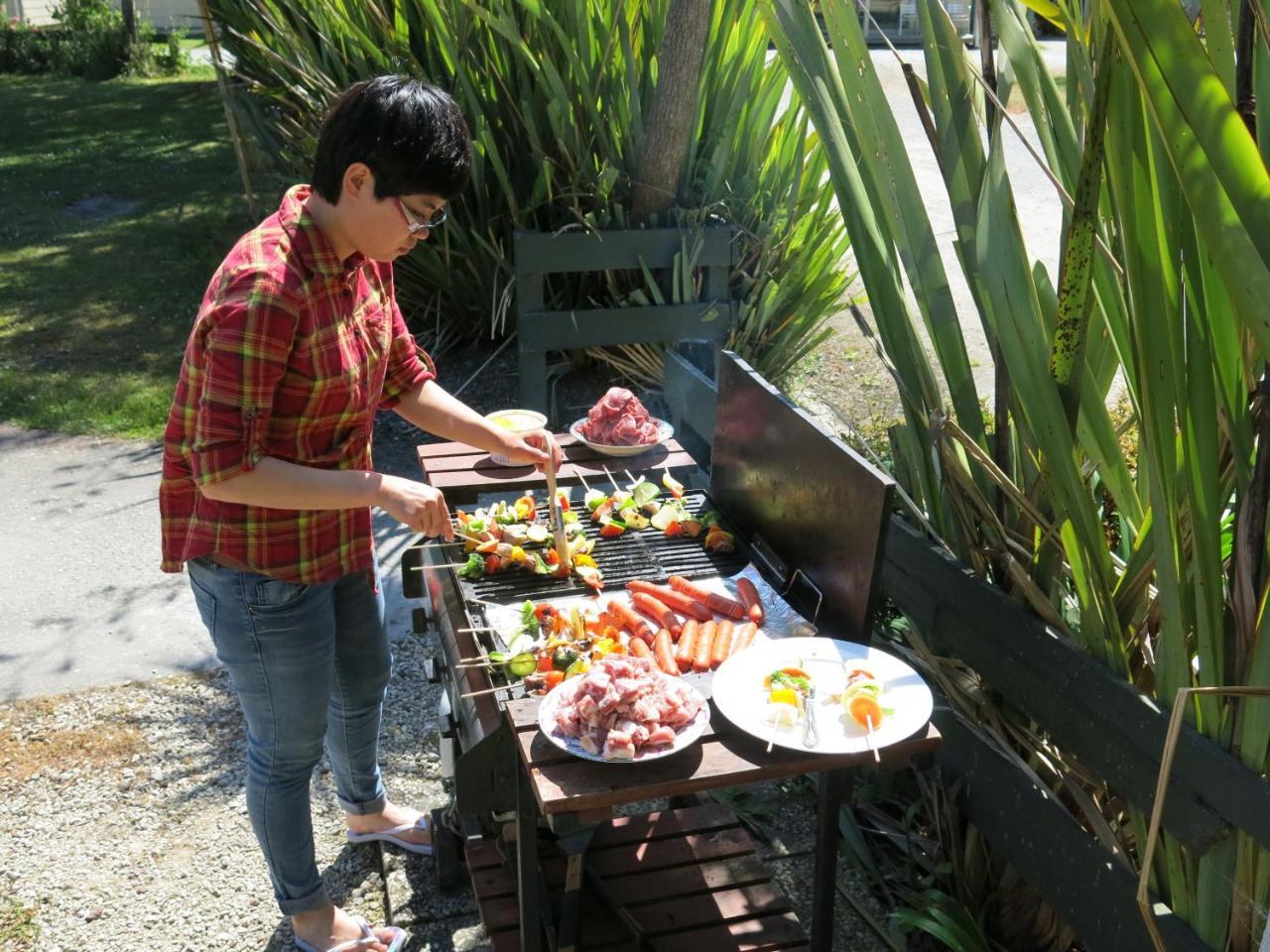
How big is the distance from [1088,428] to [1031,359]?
9.9 inches

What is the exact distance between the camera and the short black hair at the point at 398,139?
228 centimetres

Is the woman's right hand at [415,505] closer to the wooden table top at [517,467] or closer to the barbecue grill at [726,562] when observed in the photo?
the barbecue grill at [726,562]

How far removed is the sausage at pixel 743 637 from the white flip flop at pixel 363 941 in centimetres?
126

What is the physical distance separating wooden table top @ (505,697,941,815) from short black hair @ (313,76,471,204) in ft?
3.56

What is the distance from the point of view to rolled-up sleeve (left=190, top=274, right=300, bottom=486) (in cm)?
228

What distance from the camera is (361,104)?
2.30 m

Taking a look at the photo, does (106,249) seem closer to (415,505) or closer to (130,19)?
(415,505)

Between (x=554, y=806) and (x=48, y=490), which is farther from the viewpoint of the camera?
(x=48, y=490)

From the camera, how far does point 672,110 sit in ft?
17.0

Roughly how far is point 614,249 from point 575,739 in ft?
11.4

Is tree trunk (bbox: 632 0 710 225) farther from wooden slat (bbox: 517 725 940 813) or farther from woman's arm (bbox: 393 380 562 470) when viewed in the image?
wooden slat (bbox: 517 725 940 813)

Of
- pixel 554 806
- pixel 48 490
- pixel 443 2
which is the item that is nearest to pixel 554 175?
pixel 443 2

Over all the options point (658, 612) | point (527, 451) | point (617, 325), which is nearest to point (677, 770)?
point (658, 612)

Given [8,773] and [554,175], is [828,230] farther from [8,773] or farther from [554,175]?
[8,773]
